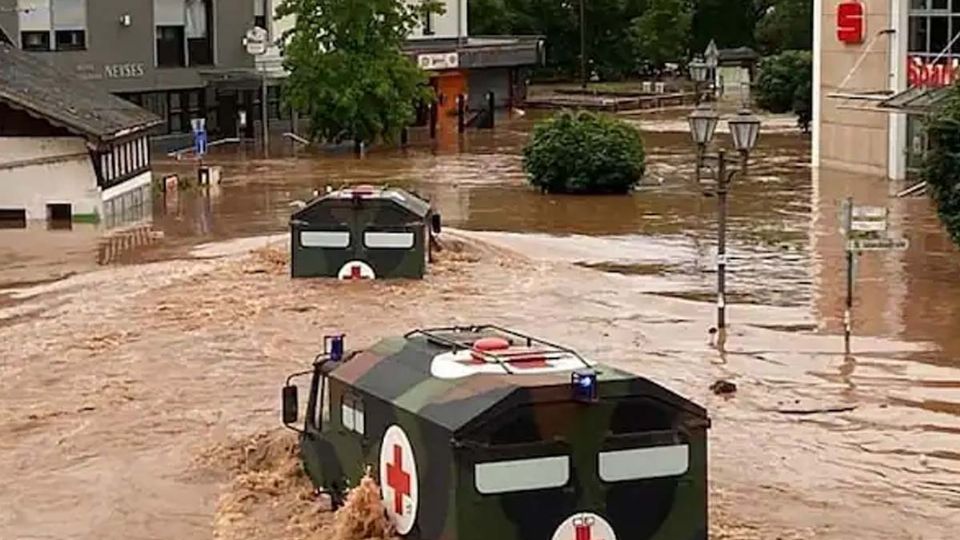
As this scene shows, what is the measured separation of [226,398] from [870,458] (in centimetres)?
716

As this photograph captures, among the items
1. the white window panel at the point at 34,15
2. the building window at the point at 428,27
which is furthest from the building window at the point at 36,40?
the building window at the point at 428,27

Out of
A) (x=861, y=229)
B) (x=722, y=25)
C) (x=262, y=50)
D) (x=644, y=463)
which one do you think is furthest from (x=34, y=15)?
(x=644, y=463)

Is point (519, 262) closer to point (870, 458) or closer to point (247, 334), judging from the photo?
point (247, 334)

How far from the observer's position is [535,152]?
45.6 metres

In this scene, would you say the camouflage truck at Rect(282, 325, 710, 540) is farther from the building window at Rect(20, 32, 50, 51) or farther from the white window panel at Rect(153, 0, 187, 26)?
the white window panel at Rect(153, 0, 187, 26)

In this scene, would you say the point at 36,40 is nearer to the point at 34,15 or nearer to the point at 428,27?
the point at 34,15

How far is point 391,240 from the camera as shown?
2838cm

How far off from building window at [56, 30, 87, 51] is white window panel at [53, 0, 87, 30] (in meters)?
0.16

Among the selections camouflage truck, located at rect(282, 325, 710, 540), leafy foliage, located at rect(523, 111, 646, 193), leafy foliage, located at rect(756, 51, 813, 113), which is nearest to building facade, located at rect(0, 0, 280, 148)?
leafy foliage, located at rect(523, 111, 646, 193)

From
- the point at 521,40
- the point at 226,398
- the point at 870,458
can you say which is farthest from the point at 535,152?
the point at 521,40

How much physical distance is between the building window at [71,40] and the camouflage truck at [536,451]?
160 ft

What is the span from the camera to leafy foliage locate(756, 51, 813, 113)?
66.4 m

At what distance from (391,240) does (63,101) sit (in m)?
16.0

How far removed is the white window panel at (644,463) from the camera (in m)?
11.2
